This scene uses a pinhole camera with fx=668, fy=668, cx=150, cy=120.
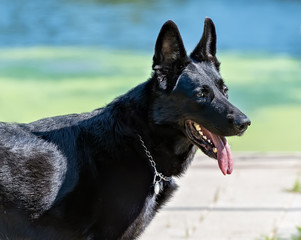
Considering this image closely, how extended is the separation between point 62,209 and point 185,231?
177 cm

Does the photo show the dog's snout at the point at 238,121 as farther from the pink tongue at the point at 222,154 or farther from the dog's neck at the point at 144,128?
the dog's neck at the point at 144,128

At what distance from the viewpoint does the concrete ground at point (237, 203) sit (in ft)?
17.9

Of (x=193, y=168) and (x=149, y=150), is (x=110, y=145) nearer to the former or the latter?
(x=149, y=150)

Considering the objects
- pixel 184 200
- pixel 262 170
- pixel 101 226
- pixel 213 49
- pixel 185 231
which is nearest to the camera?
pixel 101 226

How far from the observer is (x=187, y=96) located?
155 inches

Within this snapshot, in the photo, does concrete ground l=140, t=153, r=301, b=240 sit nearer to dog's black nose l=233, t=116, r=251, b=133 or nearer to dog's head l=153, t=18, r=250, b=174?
dog's head l=153, t=18, r=250, b=174

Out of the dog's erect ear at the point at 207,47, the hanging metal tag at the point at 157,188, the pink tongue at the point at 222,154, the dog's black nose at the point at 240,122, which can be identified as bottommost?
the hanging metal tag at the point at 157,188

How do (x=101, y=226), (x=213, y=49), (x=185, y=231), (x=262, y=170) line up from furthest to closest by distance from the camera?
(x=262, y=170)
(x=185, y=231)
(x=213, y=49)
(x=101, y=226)

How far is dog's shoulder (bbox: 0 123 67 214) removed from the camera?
3.88 m

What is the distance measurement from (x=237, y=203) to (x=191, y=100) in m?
2.53

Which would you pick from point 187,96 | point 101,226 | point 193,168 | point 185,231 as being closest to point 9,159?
point 101,226

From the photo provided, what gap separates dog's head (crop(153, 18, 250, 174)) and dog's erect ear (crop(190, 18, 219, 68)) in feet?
0.42

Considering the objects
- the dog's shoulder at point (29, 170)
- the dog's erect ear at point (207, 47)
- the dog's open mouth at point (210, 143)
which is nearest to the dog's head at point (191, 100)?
the dog's open mouth at point (210, 143)

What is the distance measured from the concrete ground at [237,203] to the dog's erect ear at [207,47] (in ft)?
5.55
